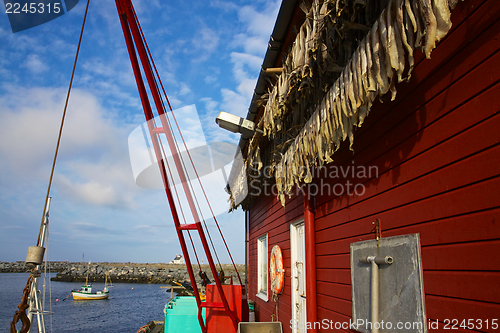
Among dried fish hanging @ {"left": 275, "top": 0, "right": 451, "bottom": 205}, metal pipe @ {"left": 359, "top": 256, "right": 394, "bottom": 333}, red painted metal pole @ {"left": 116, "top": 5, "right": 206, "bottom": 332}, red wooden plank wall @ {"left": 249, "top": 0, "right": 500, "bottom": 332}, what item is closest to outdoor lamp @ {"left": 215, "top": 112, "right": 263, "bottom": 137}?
red painted metal pole @ {"left": 116, "top": 5, "right": 206, "bottom": 332}

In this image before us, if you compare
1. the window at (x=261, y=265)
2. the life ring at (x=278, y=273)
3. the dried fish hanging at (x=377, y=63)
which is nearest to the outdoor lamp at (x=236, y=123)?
the life ring at (x=278, y=273)

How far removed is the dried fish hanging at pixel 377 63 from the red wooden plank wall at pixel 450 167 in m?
0.23

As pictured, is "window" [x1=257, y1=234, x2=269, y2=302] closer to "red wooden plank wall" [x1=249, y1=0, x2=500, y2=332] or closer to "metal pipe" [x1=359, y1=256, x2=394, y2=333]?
"red wooden plank wall" [x1=249, y1=0, x2=500, y2=332]

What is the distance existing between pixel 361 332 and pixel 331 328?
30.6 inches

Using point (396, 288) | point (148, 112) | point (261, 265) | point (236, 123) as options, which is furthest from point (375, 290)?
point (261, 265)

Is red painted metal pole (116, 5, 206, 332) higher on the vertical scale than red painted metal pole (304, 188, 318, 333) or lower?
higher

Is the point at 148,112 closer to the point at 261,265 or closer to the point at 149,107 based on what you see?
the point at 149,107

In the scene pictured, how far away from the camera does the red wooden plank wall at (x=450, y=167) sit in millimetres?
1741

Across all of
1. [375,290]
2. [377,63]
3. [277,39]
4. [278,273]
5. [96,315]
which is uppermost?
[277,39]

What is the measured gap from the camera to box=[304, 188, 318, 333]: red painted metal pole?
3.94m

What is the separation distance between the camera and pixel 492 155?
5.68 ft

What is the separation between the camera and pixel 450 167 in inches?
79.4

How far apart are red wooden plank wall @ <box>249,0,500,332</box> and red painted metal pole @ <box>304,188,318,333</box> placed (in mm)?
1157

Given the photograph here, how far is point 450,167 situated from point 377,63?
767 mm
